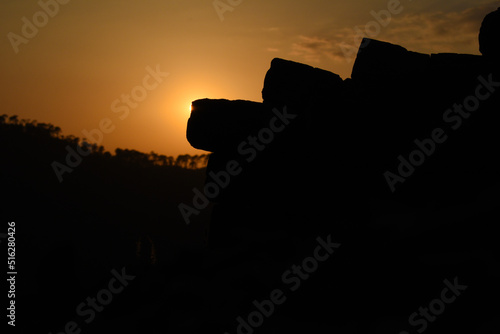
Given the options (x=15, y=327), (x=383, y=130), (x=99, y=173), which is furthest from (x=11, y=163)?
(x=383, y=130)

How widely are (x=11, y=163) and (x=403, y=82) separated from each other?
151 m

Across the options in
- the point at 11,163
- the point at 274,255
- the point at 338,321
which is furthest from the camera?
the point at 11,163

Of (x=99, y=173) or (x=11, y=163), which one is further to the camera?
(x=99, y=173)

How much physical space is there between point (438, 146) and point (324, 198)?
12.6 feet

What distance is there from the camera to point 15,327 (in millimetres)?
16922

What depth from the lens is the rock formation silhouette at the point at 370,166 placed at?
416 inches

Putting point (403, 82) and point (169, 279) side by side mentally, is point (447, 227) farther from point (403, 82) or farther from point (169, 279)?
point (169, 279)

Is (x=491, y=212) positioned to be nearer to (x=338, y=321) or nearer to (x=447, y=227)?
(x=447, y=227)

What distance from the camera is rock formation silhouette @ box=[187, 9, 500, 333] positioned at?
416 inches

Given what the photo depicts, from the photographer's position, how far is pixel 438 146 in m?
12.1

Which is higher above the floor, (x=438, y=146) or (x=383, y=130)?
(x=383, y=130)

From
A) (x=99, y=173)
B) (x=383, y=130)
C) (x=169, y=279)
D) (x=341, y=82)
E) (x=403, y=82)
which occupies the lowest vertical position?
(x=169, y=279)

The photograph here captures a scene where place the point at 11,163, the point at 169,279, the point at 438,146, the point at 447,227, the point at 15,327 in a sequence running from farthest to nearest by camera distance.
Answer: the point at 11,163 → the point at 15,327 → the point at 169,279 → the point at 438,146 → the point at 447,227

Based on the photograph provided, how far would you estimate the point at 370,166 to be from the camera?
13109mm
